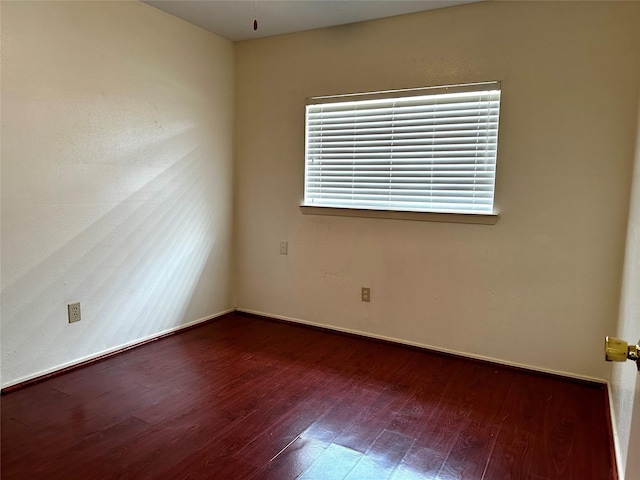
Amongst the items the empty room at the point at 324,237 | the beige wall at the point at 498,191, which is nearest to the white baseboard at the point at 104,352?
the empty room at the point at 324,237

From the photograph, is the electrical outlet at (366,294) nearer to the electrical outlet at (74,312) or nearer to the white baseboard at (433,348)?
the white baseboard at (433,348)

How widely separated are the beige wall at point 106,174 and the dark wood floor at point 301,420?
0.40 metres

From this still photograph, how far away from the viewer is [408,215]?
313 cm

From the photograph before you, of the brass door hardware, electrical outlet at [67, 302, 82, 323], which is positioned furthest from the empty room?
the brass door hardware

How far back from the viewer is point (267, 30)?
3.43 metres

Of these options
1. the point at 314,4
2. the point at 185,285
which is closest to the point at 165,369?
the point at 185,285

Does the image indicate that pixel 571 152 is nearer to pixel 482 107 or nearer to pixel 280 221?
pixel 482 107

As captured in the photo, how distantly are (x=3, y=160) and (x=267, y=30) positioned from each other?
211 cm

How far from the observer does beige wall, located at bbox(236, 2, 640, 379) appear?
2539mm

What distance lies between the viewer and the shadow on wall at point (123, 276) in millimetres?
2482

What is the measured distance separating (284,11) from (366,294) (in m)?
2.15

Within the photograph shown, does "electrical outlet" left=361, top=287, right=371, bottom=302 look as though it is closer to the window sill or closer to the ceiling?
the window sill

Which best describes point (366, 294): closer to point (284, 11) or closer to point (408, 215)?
point (408, 215)

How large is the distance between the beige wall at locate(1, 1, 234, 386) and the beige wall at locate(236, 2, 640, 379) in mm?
555
